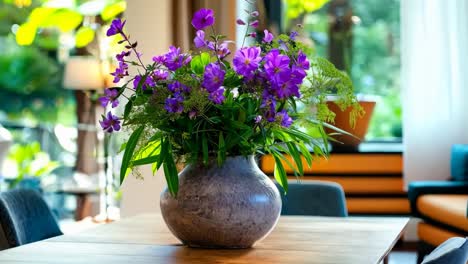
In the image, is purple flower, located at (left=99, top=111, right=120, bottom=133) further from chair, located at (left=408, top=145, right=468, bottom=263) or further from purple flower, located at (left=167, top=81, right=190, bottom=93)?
chair, located at (left=408, top=145, right=468, bottom=263)

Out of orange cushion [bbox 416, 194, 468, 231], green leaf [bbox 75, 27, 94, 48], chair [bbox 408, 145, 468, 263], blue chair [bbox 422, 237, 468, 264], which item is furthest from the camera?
green leaf [bbox 75, 27, 94, 48]

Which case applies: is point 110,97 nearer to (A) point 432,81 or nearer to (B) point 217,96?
(B) point 217,96

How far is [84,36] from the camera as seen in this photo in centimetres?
820

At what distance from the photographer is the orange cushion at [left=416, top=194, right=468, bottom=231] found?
5.23m

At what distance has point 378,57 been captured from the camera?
761 cm

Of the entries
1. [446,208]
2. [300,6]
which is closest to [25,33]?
[300,6]

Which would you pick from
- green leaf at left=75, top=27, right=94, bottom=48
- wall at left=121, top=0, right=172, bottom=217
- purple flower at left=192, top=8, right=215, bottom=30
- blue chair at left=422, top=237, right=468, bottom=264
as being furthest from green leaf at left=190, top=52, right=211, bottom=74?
green leaf at left=75, top=27, right=94, bottom=48

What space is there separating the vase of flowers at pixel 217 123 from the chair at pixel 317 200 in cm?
113

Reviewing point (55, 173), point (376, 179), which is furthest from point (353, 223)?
point (55, 173)

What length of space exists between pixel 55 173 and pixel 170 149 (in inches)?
259

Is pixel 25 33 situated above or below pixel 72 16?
below

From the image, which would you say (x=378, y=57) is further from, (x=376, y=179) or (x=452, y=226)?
(x=452, y=226)

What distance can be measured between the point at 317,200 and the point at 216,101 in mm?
1399

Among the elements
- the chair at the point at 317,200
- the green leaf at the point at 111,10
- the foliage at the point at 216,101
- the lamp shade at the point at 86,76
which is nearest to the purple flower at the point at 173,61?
the foliage at the point at 216,101
